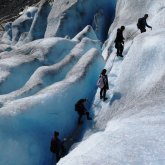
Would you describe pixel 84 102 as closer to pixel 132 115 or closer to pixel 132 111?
pixel 132 111

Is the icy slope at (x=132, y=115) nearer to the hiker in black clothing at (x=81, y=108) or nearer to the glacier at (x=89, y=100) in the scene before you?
the glacier at (x=89, y=100)

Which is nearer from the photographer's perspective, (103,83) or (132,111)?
(132,111)

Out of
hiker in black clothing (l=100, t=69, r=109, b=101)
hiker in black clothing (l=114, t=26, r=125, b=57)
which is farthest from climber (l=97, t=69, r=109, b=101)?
hiker in black clothing (l=114, t=26, r=125, b=57)

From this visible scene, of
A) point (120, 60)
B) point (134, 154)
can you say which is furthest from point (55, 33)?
point (134, 154)

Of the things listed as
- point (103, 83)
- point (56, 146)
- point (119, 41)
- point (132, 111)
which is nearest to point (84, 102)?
point (103, 83)

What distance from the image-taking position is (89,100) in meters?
27.0

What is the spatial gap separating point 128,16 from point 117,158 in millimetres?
25825

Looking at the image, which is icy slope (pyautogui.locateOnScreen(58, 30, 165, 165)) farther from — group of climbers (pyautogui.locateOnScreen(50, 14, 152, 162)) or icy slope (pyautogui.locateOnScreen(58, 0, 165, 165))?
group of climbers (pyautogui.locateOnScreen(50, 14, 152, 162))

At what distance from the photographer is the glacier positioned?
53.7 feet

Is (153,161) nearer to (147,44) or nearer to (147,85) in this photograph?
(147,85)

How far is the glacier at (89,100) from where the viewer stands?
53.7 feet

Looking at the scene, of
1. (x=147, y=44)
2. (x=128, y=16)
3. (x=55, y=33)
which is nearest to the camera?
(x=147, y=44)

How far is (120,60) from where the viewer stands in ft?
94.5

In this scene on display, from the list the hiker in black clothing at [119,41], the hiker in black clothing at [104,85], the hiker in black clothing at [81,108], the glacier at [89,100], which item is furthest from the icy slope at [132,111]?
the hiker in black clothing at [81,108]
